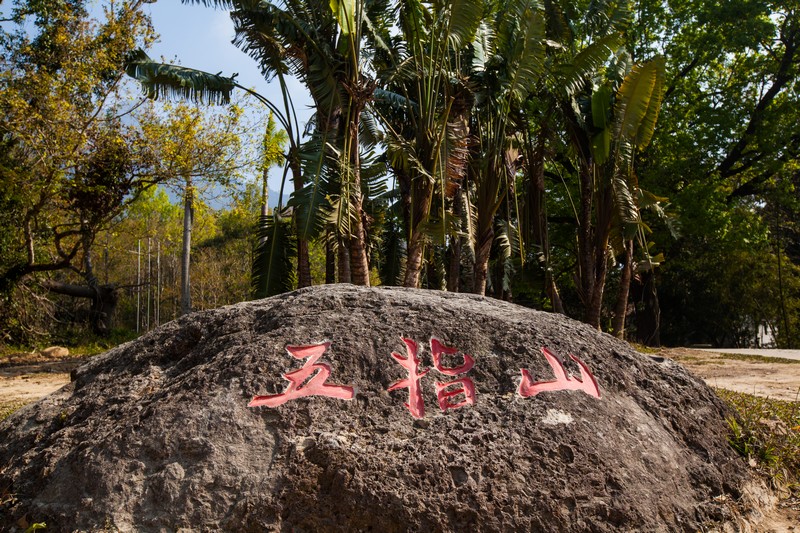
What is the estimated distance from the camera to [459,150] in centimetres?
927

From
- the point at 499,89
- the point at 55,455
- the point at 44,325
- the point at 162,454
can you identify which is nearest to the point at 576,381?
the point at 162,454

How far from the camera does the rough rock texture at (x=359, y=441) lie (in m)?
2.90

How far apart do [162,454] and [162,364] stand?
2.71 ft

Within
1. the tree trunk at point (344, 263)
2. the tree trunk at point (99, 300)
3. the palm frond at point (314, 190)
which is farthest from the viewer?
the tree trunk at point (99, 300)

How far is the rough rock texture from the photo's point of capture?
2896 mm

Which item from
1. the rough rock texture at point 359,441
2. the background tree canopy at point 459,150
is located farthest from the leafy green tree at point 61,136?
the rough rock texture at point 359,441

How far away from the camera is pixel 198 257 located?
29703 mm

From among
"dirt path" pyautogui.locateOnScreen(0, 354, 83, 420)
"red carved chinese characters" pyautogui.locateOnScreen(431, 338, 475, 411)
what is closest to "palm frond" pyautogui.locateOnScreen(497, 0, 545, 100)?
"red carved chinese characters" pyautogui.locateOnScreen(431, 338, 475, 411)

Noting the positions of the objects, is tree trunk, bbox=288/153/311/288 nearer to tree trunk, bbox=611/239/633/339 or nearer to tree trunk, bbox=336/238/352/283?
tree trunk, bbox=336/238/352/283

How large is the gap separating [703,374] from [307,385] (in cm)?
876

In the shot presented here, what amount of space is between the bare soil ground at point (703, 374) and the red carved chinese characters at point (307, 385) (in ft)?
14.0

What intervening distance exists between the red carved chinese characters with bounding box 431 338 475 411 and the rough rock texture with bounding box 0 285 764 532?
0.04 m

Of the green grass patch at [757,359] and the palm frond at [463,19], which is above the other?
the palm frond at [463,19]

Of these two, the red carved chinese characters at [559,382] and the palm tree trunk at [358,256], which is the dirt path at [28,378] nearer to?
the palm tree trunk at [358,256]
